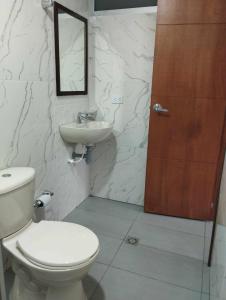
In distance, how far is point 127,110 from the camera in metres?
2.38

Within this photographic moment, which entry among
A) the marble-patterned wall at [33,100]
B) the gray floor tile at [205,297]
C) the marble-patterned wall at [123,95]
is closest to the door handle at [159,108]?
the marble-patterned wall at [123,95]

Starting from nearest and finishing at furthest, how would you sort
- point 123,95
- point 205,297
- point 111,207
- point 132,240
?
point 205,297
point 132,240
point 123,95
point 111,207

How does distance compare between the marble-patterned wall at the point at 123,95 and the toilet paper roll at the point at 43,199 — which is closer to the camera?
the toilet paper roll at the point at 43,199

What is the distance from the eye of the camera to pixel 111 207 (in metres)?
2.52

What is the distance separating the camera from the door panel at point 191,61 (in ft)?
6.38

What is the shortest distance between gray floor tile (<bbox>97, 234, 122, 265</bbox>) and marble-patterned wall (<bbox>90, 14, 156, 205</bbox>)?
67cm

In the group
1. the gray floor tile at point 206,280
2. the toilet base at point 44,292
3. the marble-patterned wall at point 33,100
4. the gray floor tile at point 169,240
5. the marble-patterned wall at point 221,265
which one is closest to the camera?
the marble-patterned wall at point 221,265

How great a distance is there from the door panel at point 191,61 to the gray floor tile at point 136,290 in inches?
57.2

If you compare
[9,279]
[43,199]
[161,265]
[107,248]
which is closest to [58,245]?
[43,199]

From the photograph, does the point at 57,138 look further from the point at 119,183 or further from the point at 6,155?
the point at 119,183

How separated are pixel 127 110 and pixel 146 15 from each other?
2.75 feet

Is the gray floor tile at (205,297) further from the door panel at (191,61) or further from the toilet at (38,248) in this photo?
the door panel at (191,61)

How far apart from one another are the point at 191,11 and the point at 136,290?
6.72 ft

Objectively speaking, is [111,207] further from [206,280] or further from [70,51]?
[70,51]
